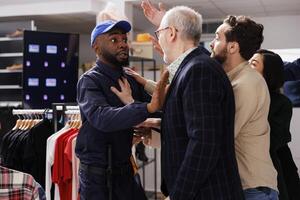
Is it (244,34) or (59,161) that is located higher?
(244,34)

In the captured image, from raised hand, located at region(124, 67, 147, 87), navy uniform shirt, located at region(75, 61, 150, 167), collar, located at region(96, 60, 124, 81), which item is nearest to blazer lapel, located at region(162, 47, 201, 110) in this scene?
navy uniform shirt, located at region(75, 61, 150, 167)

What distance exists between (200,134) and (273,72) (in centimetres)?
86

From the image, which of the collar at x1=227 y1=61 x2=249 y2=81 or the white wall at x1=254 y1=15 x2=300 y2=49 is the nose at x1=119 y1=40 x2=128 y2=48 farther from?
the white wall at x1=254 y1=15 x2=300 y2=49

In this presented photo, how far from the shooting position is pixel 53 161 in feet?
8.84

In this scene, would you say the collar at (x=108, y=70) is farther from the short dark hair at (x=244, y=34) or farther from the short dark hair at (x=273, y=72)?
the short dark hair at (x=273, y=72)

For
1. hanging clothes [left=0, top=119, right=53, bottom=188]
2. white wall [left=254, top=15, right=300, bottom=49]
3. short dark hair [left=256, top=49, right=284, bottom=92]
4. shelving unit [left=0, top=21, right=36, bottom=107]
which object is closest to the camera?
short dark hair [left=256, top=49, right=284, bottom=92]

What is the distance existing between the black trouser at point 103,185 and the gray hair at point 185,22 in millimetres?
750

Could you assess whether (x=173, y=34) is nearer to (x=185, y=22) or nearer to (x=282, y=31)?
(x=185, y=22)

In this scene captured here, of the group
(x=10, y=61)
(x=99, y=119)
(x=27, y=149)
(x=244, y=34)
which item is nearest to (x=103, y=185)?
(x=99, y=119)

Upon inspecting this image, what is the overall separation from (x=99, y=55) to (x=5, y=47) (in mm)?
5257

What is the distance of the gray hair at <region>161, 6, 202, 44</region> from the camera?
1556mm

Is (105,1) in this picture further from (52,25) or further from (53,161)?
(53,161)

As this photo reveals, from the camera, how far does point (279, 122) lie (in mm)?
1940

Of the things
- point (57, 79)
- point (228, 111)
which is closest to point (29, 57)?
point (57, 79)
